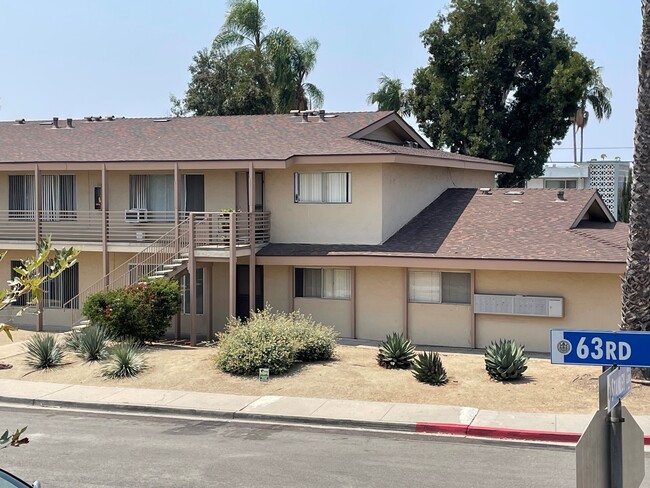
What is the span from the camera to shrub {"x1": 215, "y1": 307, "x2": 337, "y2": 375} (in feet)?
65.2

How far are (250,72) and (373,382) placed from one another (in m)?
33.0

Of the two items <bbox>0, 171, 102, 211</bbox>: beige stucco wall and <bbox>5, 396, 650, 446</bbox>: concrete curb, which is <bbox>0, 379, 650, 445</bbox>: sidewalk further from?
<bbox>0, 171, 102, 211</bbox>: beige stucco wall

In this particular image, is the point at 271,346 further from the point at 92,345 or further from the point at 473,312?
the point at 473,312

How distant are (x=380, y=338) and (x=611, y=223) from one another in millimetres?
8176

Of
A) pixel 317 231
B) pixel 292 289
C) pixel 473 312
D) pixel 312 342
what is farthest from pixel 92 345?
pixel 473 312

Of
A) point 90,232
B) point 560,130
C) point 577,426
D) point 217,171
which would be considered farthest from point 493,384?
point 560,130

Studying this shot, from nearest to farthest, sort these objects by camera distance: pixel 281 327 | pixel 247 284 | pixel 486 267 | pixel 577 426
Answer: pixel 577 426
pixel 281 327
pixel 486 267
pixel 247 284

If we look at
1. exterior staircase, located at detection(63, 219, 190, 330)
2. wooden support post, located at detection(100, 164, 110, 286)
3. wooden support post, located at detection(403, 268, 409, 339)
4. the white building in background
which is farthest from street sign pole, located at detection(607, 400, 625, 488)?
the white building in background

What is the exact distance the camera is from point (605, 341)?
6.40 metres

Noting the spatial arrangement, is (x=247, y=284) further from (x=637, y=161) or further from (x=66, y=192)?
(x=637, y=161)

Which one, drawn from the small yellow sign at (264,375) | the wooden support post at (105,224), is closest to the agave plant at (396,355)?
the small yellow sign at (264,375)

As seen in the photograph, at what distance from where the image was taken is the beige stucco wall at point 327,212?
2594 cm

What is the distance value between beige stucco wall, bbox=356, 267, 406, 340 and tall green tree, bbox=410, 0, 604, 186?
20009 millimetres

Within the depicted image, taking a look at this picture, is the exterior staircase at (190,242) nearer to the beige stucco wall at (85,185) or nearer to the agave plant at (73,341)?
the agave plant at (73,341)
